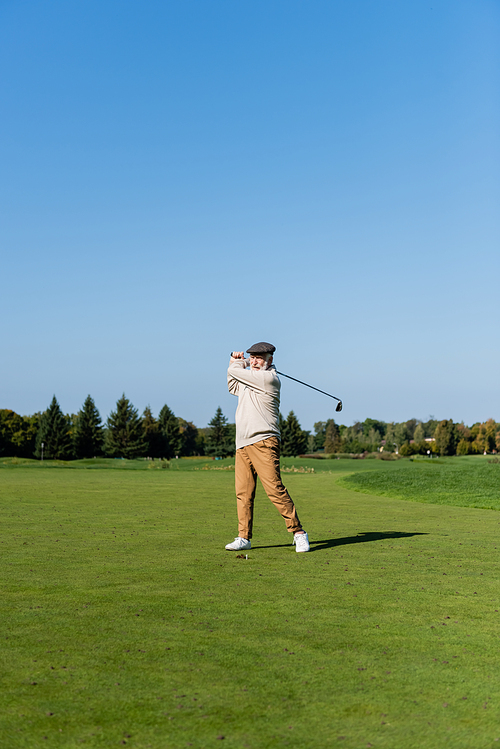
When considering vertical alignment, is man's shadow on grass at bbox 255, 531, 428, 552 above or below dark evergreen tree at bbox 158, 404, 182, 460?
below

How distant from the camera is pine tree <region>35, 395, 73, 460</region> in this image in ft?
275

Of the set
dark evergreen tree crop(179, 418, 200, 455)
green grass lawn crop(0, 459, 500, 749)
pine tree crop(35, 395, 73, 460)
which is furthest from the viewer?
dark evergreen tree crop(179, 418, 200, 455)

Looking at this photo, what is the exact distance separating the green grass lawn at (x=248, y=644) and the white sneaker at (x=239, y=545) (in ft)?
0.49

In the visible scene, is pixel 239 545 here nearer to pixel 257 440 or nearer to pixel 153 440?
pixel 257 440

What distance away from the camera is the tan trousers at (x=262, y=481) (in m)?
7.72

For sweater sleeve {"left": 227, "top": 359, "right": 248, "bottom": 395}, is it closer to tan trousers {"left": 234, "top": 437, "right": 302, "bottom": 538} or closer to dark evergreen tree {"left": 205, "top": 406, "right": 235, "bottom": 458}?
tan trousers {"left": 234, "top": 437, "right": 302, "bottom": 538}

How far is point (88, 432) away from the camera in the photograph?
8444 centimetres

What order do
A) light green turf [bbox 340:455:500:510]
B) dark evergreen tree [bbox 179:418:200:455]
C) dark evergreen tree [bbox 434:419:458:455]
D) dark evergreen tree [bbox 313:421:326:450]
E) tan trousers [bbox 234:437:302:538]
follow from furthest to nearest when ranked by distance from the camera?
dark evergreen tree [bbox 313:421:326:450], dark evergreen tree [bbox 179:418:200:455], dark evergreen tree [bbox 434:419:458:455], light green turf [bbox 340:455:500:510], tan trousers [bbox 234:437:302:538]

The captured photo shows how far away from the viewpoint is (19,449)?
3730 inches

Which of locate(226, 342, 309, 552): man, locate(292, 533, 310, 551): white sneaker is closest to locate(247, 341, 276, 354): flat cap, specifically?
locate(226, 342, 309, 552): man

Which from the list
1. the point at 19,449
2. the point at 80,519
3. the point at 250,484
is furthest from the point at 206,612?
the point at 19,449

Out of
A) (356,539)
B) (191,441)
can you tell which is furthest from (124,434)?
(356,539)

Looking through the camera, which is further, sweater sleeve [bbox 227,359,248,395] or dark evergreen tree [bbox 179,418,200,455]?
dark evergreen tree [bbox 179,418,200,455]

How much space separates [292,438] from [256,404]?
8468 cm
